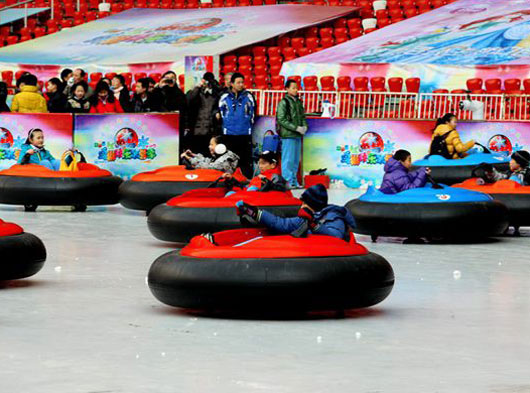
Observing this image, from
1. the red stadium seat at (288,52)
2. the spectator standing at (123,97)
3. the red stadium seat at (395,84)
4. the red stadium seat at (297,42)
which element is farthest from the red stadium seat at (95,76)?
the spectator standing at (123,97)

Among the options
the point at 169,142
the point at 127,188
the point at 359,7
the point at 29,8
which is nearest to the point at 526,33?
the point at 359,7

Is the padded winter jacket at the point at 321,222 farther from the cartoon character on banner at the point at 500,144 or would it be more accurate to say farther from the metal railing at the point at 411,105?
the metal railing at the point at 411,105

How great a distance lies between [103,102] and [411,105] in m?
5.38

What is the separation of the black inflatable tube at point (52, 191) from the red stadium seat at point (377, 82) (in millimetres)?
9001

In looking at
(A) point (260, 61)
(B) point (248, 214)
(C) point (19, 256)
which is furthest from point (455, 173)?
(A) point (260, 61)

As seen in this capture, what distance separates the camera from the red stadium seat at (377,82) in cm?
2209

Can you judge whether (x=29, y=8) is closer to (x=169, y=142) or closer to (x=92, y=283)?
(x=169, y=142)

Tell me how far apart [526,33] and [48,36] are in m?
12.7

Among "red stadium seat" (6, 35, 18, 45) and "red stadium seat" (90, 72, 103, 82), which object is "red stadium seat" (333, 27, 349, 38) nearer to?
"red stadium seat" (90, 72, 103, 82)

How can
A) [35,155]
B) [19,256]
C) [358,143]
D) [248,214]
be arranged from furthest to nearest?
[358,143]
[35,155]
[19,256]
[248,214]

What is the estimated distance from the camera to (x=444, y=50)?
23516mm

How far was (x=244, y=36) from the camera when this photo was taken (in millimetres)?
27312

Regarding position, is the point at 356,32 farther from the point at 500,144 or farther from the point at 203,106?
the point at 203,106

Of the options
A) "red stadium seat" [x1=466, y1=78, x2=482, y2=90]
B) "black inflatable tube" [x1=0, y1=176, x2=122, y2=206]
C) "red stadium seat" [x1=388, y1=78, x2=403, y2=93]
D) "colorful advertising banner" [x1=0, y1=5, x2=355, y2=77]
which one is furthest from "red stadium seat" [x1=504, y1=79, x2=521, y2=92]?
"black inflatable tube" [x1=0, y1=176, x2=122, y2=206]
